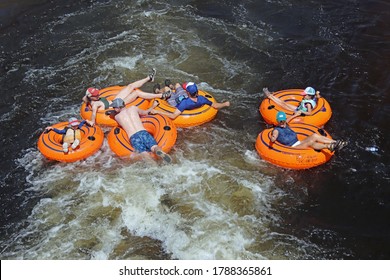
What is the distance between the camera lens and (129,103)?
1050 centimetres

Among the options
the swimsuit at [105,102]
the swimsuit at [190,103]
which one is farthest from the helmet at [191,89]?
the swimsuit at [105,102]

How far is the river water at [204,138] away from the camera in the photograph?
7787 mm

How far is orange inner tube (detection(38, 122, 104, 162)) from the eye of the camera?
9250 millimetres

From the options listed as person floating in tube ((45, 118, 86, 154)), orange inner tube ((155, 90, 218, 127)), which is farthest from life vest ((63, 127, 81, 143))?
orange inner tube ((155, 90, 218, 127))

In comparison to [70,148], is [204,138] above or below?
below

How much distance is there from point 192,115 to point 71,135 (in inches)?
117

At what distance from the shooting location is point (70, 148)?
9.26 meters

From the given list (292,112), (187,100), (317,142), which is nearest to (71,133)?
(187,100)

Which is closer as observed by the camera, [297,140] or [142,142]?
[297,140]

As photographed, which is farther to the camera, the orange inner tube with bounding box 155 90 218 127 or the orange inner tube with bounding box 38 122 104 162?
the orange inner tube with bounding box 155 90 218 127

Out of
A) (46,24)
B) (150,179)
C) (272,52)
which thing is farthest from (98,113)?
(46,24)

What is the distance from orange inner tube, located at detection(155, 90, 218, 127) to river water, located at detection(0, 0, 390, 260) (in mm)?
259

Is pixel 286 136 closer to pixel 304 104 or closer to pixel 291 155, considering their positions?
pixel 291 155

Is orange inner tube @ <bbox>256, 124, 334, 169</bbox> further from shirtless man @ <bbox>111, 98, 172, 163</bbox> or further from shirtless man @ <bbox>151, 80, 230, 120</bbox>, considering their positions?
shirtless man @ <bbox>111, 98, 172, 163</bbox>
